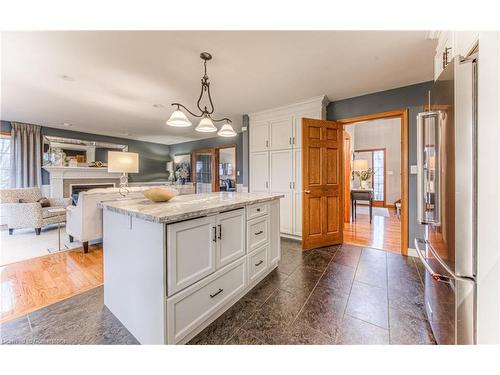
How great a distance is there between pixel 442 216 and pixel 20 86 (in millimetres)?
4830

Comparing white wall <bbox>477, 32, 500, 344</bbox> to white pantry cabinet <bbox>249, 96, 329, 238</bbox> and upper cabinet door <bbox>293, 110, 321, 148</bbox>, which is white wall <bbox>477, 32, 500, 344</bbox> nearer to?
white pantry cabinet <bbox>249, 96, 329, 238</bbox>

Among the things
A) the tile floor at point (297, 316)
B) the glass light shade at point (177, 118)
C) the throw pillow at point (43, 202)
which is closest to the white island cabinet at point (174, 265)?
the tile floor at point (297, 316)

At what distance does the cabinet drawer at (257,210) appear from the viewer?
6.20 feet

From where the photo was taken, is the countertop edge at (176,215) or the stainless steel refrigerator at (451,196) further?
the countertop edge at (176,215)

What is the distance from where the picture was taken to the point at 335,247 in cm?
319

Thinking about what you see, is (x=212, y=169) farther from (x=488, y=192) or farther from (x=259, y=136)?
(x=488, y=192)

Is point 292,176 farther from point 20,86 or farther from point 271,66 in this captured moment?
point 20,86

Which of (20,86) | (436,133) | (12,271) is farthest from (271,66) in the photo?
(12,271)

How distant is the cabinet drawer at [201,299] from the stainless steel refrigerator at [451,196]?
1336mm

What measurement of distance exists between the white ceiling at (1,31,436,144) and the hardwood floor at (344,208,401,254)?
2.39 m

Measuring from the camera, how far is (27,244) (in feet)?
10.6

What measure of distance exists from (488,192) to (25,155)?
7330 millimetres

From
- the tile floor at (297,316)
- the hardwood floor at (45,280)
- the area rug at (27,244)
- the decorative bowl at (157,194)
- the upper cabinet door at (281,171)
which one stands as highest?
the upper cabinet door at (281,171)

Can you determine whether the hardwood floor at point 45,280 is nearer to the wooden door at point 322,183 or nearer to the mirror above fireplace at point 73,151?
the wooden door at point 322,183
